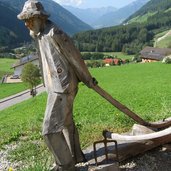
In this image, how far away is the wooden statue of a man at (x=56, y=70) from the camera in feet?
19.3

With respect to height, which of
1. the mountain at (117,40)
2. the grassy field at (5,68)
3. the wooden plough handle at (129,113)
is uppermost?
the wooden plough handle at (129,113)

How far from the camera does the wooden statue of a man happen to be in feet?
19.3

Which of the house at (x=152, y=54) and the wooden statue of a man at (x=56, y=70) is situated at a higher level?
the wooden statue of a man at (x=56, y=70)

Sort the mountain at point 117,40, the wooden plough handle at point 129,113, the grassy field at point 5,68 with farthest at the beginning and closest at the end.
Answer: the mountain at point 117,40, the grassy field at point 5,68, the wooden plough handle at point 129,113

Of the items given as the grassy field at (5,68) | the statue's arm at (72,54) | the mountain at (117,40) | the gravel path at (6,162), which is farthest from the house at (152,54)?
the statue's arm at (72,54)

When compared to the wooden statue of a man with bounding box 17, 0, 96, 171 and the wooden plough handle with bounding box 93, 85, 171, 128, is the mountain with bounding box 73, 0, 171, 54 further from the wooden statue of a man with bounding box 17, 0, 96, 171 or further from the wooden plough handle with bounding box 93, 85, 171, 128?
the wooden statue of a man with bounding box 17, 0, 96, 171

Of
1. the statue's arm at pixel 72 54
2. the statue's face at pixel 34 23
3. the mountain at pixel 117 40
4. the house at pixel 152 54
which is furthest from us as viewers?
the mountain at pixel 117 40

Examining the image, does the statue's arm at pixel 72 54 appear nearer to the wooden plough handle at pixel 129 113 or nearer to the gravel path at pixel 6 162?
the wooden plough handle at pixel 129 113

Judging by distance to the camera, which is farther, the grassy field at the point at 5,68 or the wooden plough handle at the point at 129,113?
the grassy field at the point at 5,68

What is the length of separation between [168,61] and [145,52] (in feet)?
171

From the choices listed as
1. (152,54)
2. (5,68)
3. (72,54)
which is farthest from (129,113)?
(5,68)

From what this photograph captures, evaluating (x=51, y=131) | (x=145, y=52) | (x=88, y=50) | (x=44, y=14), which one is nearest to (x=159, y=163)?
(x=51, y=131)

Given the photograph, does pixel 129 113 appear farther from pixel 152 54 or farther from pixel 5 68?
pixel 5 68

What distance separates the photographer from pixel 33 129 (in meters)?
10.3
